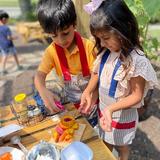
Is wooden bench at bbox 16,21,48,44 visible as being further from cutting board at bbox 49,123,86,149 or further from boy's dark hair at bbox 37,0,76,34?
cutting board at bbox 49,123,86,149

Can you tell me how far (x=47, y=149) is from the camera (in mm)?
1328

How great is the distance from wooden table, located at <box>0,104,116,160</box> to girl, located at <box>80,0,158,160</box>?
72 millimetres

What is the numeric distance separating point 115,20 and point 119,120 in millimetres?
599

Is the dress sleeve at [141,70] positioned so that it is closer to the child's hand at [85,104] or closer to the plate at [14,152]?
the child's hand at [85,104]

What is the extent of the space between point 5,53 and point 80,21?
315 centimetres

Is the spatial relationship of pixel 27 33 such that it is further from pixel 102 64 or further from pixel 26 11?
pixel 102 64

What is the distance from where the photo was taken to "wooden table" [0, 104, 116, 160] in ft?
4.58

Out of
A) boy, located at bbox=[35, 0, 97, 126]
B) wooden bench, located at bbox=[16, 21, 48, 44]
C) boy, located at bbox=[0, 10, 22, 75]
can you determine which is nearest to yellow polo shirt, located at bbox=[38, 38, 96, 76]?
boy, located at bbox=[35, 0, 97, 126]

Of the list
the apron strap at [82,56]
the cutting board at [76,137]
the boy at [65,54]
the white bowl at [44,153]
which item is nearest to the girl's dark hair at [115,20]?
the boy at [65,54]

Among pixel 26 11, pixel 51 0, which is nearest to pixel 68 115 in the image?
pixel 51 0

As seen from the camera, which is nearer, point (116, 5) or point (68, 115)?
point (116, 5)

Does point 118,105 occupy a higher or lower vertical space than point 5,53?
higher

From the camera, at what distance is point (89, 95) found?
A: 68.7 inches

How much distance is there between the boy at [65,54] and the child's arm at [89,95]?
8cm
